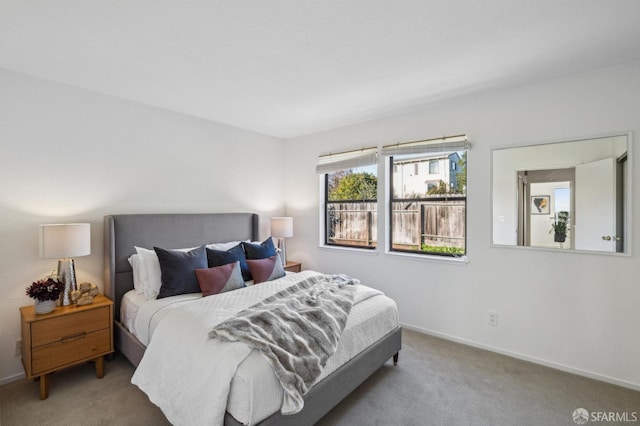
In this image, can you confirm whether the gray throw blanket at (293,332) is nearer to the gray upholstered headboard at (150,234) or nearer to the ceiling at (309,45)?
the gray upholstered headboard at (150,234)

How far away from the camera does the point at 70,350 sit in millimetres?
2348

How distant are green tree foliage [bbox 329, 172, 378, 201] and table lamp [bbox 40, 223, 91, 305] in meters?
2.89

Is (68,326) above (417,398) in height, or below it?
above

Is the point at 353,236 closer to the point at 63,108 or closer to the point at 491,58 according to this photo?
the point at 491,58

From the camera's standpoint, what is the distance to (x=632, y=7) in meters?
1.73

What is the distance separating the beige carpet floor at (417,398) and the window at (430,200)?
4.06ft

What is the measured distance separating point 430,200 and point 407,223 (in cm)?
40

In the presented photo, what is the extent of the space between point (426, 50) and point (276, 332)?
7.18 ft

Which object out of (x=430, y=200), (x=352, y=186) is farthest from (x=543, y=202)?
(x=352, y=186)

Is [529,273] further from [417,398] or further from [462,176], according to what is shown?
[417,398]

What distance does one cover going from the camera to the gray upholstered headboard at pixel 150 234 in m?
2.81

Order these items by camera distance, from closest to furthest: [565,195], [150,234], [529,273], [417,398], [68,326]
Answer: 1. [417,398]
2. [68,326]
3. [565,195]
4. [529,273]
5. [150,234]

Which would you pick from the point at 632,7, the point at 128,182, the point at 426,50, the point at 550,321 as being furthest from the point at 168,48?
the point at 550,321

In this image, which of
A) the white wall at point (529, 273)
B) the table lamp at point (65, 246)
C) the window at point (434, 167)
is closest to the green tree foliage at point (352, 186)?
the white wall at point (529, 273)
